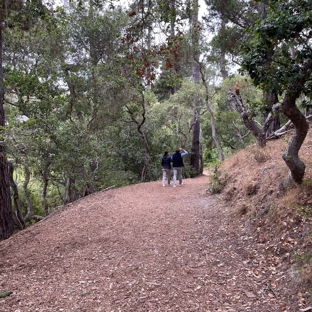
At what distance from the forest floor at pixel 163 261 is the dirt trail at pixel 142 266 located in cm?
1

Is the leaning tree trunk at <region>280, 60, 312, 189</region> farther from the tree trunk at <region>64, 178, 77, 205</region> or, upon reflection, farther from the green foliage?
the tree trunk at <region>64, 178, 77, 205</region>

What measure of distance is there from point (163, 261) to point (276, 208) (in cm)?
211

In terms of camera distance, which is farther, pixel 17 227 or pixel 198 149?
pixel 198 149

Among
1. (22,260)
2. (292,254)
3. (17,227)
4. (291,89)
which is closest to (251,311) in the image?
(292,254)

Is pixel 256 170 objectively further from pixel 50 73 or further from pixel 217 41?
pixel 50 73

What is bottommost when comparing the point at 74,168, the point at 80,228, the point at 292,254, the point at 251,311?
the point at 251,311

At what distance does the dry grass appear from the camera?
3.43m

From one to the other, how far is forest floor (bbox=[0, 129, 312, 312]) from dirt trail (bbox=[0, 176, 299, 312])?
1 centimetres

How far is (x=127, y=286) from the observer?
3510 millimetres

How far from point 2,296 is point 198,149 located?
48.8ft

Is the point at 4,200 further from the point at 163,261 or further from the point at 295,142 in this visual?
the point at 295,142

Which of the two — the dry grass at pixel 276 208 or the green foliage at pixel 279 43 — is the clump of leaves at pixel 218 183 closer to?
the dry grass at pixel 276 208

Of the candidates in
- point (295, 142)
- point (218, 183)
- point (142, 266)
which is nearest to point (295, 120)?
point (295, 142)

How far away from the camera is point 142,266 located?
13.2 ft
